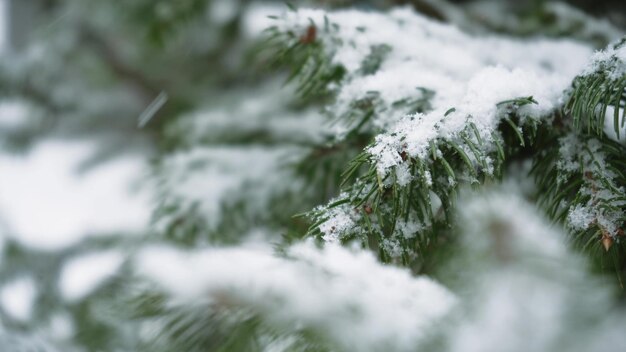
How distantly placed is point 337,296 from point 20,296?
1053 mm

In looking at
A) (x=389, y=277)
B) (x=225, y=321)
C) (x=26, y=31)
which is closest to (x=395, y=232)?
(x=389, y=277)

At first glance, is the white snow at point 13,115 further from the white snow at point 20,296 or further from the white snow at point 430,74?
the white snow at point 430,74

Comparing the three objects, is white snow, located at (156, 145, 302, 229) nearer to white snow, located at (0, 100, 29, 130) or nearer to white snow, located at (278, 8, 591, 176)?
white snow, located at (278, 8, 591, 176)

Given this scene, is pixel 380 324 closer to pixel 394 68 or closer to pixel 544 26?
pixel 394 68

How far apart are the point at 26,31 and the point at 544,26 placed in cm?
204

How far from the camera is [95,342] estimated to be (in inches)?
33.4

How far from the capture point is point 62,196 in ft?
5.88

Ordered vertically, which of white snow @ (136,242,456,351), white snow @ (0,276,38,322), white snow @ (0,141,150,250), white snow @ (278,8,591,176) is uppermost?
white snow @ (0,141,150,250)

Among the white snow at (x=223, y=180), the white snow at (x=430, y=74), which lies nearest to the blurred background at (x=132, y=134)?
the white snow at (x=223, y=180)

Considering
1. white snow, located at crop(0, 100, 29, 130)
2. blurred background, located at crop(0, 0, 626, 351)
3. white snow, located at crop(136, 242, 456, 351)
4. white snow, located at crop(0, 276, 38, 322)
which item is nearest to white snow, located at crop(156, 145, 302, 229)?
blurred background, located at crop(0, 0, 626, 351)

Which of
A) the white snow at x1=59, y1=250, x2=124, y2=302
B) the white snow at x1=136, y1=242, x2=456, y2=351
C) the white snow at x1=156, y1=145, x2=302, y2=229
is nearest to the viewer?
the white snow at x1=136, y1=242, x2=456, y2=351

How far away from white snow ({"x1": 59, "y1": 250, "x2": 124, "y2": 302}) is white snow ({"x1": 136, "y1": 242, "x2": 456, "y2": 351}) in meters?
0.61

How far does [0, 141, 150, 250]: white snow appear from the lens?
1.42 metres

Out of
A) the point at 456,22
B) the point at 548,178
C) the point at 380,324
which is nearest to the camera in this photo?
the point at 380,324
